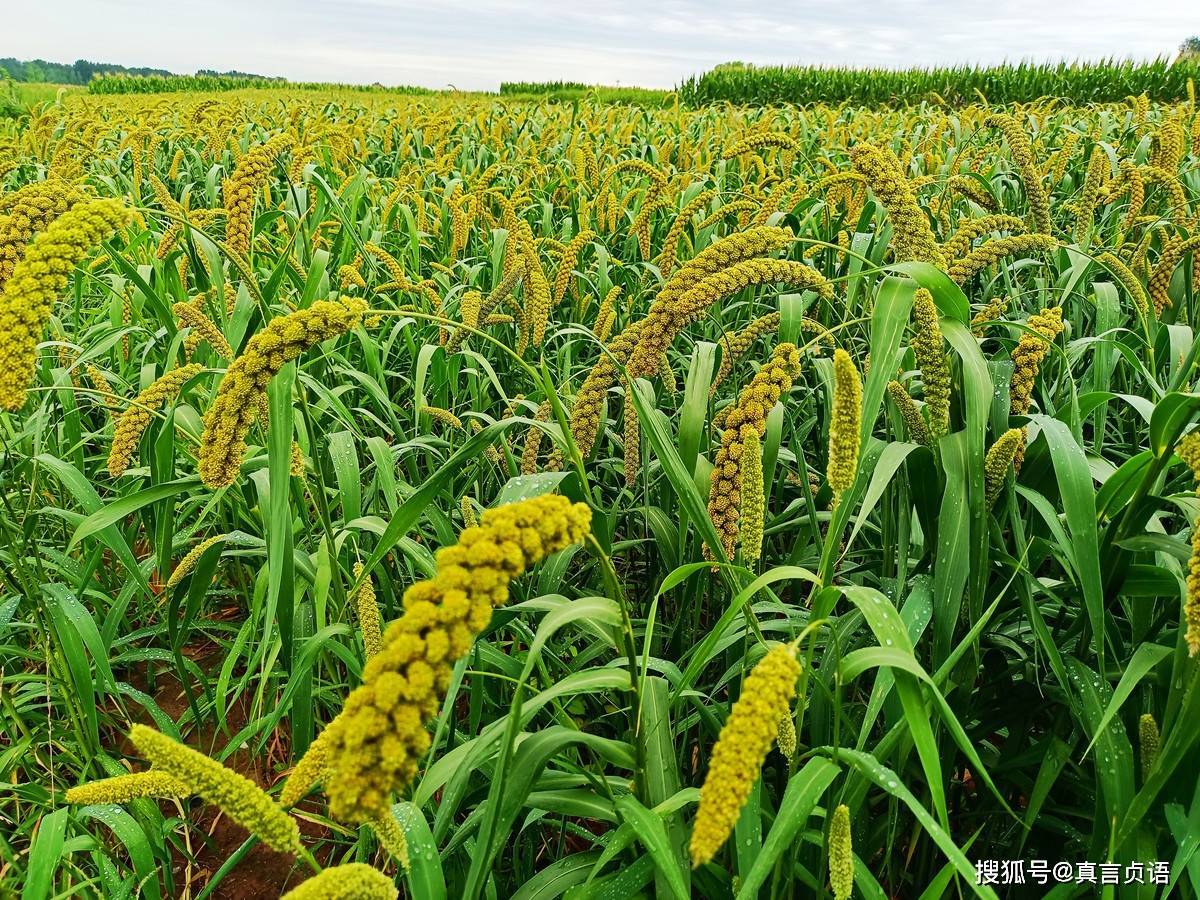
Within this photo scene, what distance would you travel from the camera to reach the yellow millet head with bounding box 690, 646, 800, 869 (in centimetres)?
67

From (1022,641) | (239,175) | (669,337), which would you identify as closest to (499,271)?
(239,175)

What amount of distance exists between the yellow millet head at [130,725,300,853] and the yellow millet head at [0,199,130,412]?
58 centimetres

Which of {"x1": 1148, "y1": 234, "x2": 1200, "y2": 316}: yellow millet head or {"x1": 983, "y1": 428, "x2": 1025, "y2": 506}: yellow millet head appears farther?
{"x1": 1148, "y1": 234, "x2": 1200, "y2": 316}: yellow millet head

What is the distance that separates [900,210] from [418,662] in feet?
4.21

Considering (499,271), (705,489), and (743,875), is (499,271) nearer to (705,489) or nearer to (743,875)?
(705,489)

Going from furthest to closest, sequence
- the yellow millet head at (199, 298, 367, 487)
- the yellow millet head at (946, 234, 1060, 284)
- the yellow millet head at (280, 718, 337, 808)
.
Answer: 1. the yellow millet head at (946, 234, 1060, 284)
2. the yellow millet head at (199, 298, 367, 487)
3. the yellow millet head at (280, 718, 337, 808)

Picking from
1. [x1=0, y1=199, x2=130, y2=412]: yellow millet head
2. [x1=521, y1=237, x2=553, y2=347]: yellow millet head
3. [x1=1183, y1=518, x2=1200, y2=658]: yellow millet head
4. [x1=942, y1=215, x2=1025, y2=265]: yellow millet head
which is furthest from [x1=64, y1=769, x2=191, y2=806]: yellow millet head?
[x1=942, y1=215, x2=1025, y2=265]: yellow millet head

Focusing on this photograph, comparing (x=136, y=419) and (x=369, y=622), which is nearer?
(x=369, y=622)

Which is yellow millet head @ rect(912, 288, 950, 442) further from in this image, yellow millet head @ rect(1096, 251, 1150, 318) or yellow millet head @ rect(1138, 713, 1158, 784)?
yellow millet head @ rect(1096, 251, 1150, 318)

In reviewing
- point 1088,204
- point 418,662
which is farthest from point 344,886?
point 1088,204

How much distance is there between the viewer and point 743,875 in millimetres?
1212

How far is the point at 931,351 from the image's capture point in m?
1.33

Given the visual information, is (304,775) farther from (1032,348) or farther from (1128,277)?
(1128,277)

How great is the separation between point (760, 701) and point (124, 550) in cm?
167
